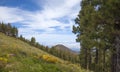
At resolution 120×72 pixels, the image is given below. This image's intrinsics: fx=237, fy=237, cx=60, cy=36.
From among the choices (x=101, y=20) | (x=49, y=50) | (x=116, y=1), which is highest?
(x=116, y=1)

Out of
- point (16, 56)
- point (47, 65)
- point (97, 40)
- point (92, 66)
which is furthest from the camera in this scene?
point (92, 66)

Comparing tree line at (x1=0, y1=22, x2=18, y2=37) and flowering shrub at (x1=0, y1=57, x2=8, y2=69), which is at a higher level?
tree line at (x1=0, y1=22, x2=18, y2=37)

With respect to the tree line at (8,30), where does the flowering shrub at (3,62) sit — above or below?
below

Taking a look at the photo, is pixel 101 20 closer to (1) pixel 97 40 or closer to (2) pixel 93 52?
(1) pixel 97 40

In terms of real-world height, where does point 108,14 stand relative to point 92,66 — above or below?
above

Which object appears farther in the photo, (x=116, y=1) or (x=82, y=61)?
(x=82, y=61)

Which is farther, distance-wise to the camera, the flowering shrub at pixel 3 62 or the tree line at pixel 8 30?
the tree line at pixel 8 30

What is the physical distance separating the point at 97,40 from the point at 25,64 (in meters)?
14.1

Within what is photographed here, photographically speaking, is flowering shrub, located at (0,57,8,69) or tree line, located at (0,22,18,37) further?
tree line, located at (0,22,18,37)

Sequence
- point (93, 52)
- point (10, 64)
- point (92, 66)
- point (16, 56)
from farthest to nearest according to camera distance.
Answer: point (92, 66) < point (93, 52) < point (16, 56) < point (10, 64)

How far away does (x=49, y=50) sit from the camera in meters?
110

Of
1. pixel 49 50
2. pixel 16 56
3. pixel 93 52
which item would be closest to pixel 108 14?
pixel 16 56

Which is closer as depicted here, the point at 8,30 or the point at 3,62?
the point at 3,62

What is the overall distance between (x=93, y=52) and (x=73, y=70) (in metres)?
29.4
